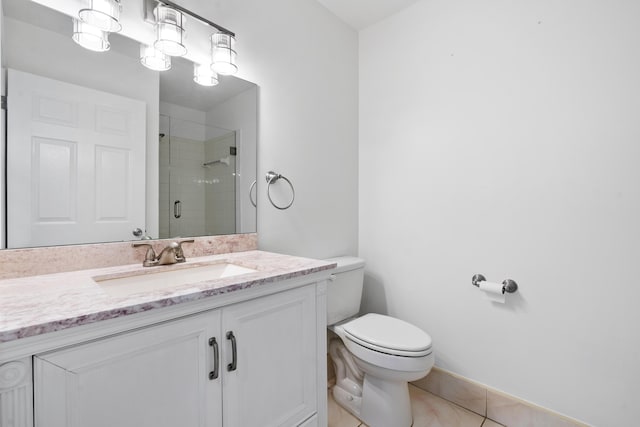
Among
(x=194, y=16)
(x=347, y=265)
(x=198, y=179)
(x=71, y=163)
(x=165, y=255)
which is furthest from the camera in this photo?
(x=347, y=265)

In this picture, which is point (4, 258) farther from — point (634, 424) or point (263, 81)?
point (634, 424)

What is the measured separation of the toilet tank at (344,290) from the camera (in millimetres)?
1663

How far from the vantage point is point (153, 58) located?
121 cm

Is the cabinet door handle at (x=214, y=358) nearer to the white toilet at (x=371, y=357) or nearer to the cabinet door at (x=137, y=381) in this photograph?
the cabinet door at (x=137, y=381)

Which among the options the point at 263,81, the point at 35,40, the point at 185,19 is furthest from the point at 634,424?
the point at 35,40

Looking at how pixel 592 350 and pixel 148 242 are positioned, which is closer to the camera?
pixel 148 242

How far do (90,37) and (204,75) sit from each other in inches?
16.9

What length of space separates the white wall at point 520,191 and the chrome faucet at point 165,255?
131 cm

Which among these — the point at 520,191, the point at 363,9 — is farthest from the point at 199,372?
the point at 363,9

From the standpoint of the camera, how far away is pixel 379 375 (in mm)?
1391

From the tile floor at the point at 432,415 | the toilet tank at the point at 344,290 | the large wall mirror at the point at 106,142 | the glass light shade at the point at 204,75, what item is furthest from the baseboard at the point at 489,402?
the glass light shade at the point at 204,75

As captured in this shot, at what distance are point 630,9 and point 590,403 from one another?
1.69 m

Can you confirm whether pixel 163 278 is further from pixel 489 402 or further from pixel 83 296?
pixel 489 402

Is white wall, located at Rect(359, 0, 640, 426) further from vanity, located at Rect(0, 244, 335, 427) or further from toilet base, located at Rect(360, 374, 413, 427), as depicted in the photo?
vanity, located at Rect(0, 244, 335, 427)
